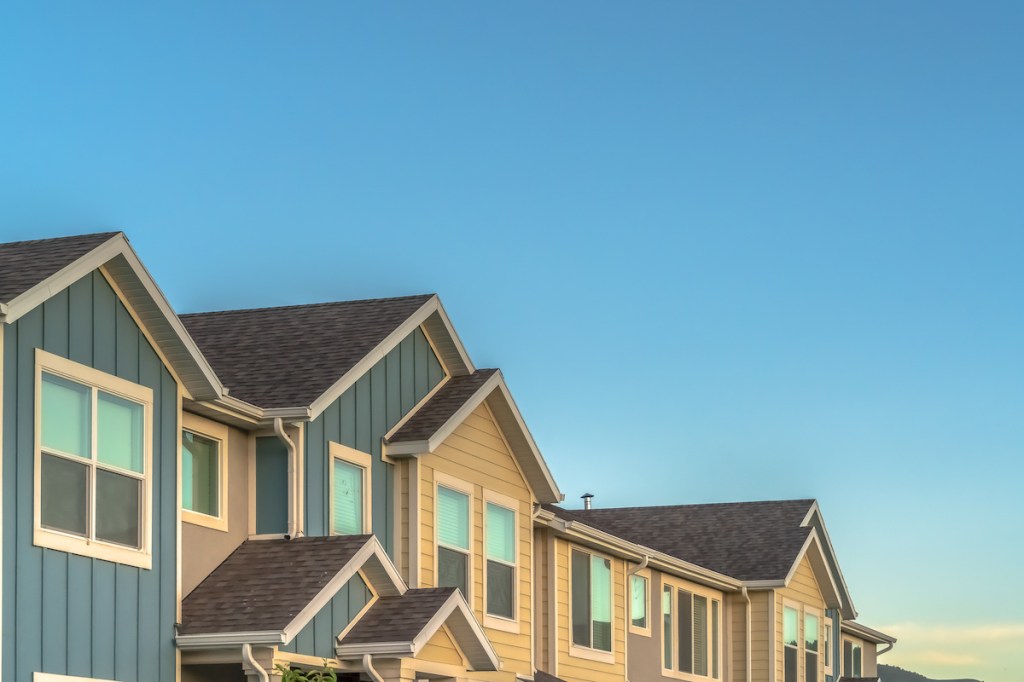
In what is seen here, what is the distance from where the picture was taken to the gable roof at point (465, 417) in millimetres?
20672

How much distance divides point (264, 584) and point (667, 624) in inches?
618

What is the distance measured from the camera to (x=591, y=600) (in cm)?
2802

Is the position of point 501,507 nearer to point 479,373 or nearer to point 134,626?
point 479,373

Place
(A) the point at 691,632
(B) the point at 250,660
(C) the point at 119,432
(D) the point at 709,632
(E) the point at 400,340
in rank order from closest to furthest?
(C) the point at 119,432 < (B) the point at 250,660 < (E) the point at 400,340 < (A) the point at 691,632 < (D) the point at 709,632

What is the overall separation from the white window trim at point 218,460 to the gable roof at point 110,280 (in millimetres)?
672

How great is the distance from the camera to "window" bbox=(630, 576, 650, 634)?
98.1 feet

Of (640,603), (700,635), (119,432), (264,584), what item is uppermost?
(119,432)

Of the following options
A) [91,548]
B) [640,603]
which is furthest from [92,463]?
[640,603]

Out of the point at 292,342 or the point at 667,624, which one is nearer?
the point at 292,342

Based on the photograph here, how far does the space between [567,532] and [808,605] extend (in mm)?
13292

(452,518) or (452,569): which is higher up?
(452,518)

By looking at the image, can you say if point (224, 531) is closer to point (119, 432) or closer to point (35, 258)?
point (119, 432)

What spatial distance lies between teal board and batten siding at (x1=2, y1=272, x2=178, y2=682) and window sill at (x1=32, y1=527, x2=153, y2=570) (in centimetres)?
6

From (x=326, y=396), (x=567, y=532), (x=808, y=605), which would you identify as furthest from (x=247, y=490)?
(x=808, y=605)
